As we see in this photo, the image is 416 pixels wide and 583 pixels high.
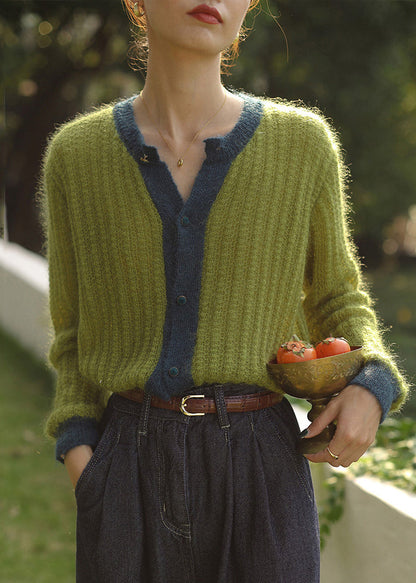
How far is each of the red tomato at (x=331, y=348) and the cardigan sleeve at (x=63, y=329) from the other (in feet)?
1.78

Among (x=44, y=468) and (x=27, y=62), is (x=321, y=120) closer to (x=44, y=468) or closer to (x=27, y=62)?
(x=44, y=468)

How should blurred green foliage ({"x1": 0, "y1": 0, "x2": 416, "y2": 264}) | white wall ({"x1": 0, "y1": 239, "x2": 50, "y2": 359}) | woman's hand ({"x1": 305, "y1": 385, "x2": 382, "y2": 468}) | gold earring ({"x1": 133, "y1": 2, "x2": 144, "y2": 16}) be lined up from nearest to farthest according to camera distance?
woman's hand ({"x1": 305, "y1": 385, "x2": 382, "y2": 468}) → gold earring ({"x1": 133, "y1": 2, "x2": 144, "y2": 16}) → white wall ({"x1": 0, "y1": 239, "x2": 50, "y2": 359}) → blurred green foliage ({"x1": 0, "y1": 0, "x2": 416, "y2": 264})

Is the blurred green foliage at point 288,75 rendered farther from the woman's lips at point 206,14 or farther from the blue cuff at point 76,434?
the blue cuff at point 76,434

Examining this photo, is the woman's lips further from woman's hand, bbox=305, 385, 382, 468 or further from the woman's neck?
woman's hand, bbox=305, 385, 382, 468

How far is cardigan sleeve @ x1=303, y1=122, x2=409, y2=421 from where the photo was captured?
144cm

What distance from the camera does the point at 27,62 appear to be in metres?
7.70

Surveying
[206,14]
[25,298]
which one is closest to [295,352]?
[206,14]

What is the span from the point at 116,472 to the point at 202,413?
217mm

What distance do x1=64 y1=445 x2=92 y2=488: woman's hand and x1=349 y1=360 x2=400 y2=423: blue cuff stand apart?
1.91ft

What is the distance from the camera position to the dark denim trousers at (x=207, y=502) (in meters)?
1.38

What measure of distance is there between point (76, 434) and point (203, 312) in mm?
398

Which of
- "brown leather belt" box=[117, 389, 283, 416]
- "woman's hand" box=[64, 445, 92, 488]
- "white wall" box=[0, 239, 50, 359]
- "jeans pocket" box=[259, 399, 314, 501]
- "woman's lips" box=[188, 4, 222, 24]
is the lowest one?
"white wall" box=[0, 239, 50, 359]

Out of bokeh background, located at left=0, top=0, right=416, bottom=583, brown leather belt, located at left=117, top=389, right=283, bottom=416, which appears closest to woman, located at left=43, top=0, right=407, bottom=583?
brown leather belt, located at left=117, top=389, right=283, bottom=416

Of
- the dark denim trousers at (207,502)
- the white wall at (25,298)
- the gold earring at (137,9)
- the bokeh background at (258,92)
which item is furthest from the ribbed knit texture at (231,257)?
the white wall at (25,298)
